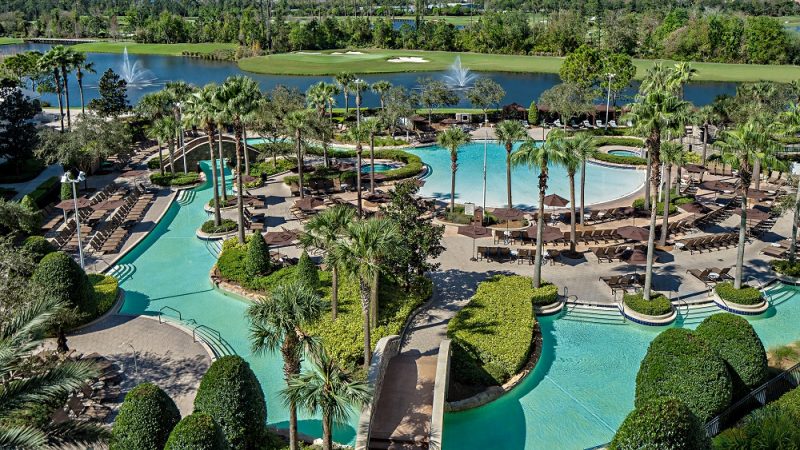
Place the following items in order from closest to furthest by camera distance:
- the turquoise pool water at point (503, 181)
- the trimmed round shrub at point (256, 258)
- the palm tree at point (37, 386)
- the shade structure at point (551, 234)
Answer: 1. the palm tree at point (37, 386)
2. the trimmed round shrub at point (256, 258)
3. the shade structure at point (551, 234)
4. the turquoise pool water at point (503, 181)

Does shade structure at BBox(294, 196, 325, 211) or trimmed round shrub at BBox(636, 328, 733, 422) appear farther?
shade structure at BBox(294, 196, 325, 211)

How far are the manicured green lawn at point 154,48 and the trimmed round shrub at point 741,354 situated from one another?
15506cm

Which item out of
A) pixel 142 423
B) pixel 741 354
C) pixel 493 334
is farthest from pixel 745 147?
pixel 142 423

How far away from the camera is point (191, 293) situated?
34.1 metres

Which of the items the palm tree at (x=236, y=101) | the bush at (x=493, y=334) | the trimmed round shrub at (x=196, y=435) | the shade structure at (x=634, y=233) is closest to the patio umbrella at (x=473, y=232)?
the bush at (x=493, y=334)

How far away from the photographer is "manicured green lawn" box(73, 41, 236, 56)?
6545 inches

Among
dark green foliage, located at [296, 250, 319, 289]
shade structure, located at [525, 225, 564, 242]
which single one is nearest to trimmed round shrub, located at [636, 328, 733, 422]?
dark green foliage, located at [296, 250, 319, 289]

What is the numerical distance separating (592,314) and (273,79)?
10316cm

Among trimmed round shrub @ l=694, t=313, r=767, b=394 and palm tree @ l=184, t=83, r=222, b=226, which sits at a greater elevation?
palm tree @ l=184, t=83, r=222, b=226

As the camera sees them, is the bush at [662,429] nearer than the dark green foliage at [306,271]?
Yes

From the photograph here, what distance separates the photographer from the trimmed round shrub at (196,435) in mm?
17031

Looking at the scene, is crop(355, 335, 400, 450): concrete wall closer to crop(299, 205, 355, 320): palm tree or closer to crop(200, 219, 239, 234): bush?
crop(299, 205, 355, 320): palm tree

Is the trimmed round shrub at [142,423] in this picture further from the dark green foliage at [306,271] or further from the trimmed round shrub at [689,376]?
the trimmed round shrub at [689,376]

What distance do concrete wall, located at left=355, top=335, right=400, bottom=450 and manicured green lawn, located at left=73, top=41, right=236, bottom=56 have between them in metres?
150
